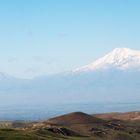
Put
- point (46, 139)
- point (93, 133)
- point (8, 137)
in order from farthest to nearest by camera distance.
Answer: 1. point (93, 133)
2. point (46, 139)
3. point (8, 137)

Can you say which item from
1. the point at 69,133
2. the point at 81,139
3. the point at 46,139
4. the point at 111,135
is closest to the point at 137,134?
the point at 111,135

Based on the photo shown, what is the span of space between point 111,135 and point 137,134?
1604 centimetres

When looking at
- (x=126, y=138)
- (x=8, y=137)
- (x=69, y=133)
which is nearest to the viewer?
(x=8, y=137)

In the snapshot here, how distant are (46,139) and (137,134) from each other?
92.8 metres

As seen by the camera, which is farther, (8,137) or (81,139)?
(81,139)

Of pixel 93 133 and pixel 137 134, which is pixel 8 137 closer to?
pixel 93 133

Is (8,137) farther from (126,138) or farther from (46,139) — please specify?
(126,138)

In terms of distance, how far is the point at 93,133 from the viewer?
191500mm

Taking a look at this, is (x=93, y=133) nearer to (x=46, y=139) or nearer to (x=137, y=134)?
(x=137, y=134)

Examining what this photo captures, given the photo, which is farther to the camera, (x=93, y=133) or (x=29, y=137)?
(x=93, y=133)

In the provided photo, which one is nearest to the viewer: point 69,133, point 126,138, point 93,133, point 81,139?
point 81,139

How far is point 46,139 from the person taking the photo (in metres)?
113

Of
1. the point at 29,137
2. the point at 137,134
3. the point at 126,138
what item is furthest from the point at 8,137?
the point at 137,134

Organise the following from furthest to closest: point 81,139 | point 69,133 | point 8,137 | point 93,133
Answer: point 93,133 → point 69,133 → point 81,139 → point 8,137
